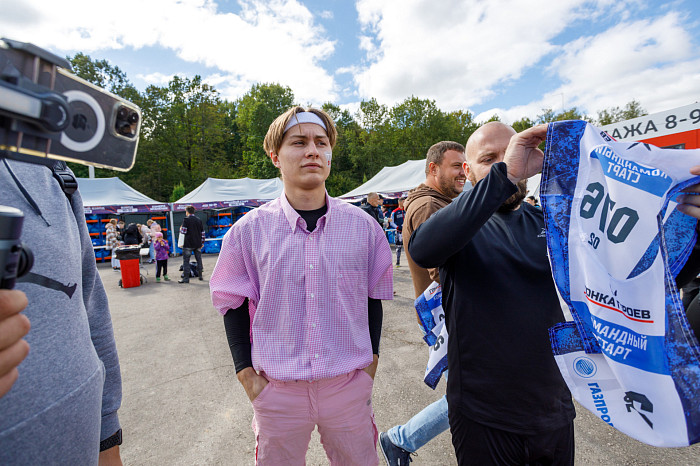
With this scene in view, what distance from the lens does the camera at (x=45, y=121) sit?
49cm

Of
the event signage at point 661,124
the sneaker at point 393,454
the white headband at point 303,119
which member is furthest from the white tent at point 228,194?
the white headband at point 303,119

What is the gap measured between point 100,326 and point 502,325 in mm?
1618

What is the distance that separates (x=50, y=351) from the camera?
881 mm

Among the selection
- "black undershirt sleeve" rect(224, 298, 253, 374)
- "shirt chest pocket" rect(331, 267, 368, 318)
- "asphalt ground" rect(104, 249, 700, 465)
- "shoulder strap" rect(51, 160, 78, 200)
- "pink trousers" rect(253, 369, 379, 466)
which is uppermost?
"shoulder strap" rect(51, 160, 78, 200)

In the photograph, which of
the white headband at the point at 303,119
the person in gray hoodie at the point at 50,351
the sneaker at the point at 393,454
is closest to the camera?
the person in gray hoodie at the point at 50,351

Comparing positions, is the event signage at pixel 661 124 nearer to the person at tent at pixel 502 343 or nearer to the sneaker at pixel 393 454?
the person at tent at pixel 502 343

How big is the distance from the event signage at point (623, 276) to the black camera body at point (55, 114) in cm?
135

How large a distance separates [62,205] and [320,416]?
134cm

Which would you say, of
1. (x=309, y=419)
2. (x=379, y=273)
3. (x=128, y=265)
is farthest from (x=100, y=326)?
(x=128, y=265)

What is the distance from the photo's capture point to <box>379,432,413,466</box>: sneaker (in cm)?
230

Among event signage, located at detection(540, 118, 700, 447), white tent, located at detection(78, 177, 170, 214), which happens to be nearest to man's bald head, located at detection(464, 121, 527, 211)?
event signage, located at detection(540, 118, 700, 447)

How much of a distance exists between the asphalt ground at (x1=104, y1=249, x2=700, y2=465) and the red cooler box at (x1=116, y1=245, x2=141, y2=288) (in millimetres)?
3782

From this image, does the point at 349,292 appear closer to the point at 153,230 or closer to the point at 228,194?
the point at 153,230

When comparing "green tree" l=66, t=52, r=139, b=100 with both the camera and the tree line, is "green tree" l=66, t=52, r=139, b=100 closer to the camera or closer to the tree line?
the tree line
